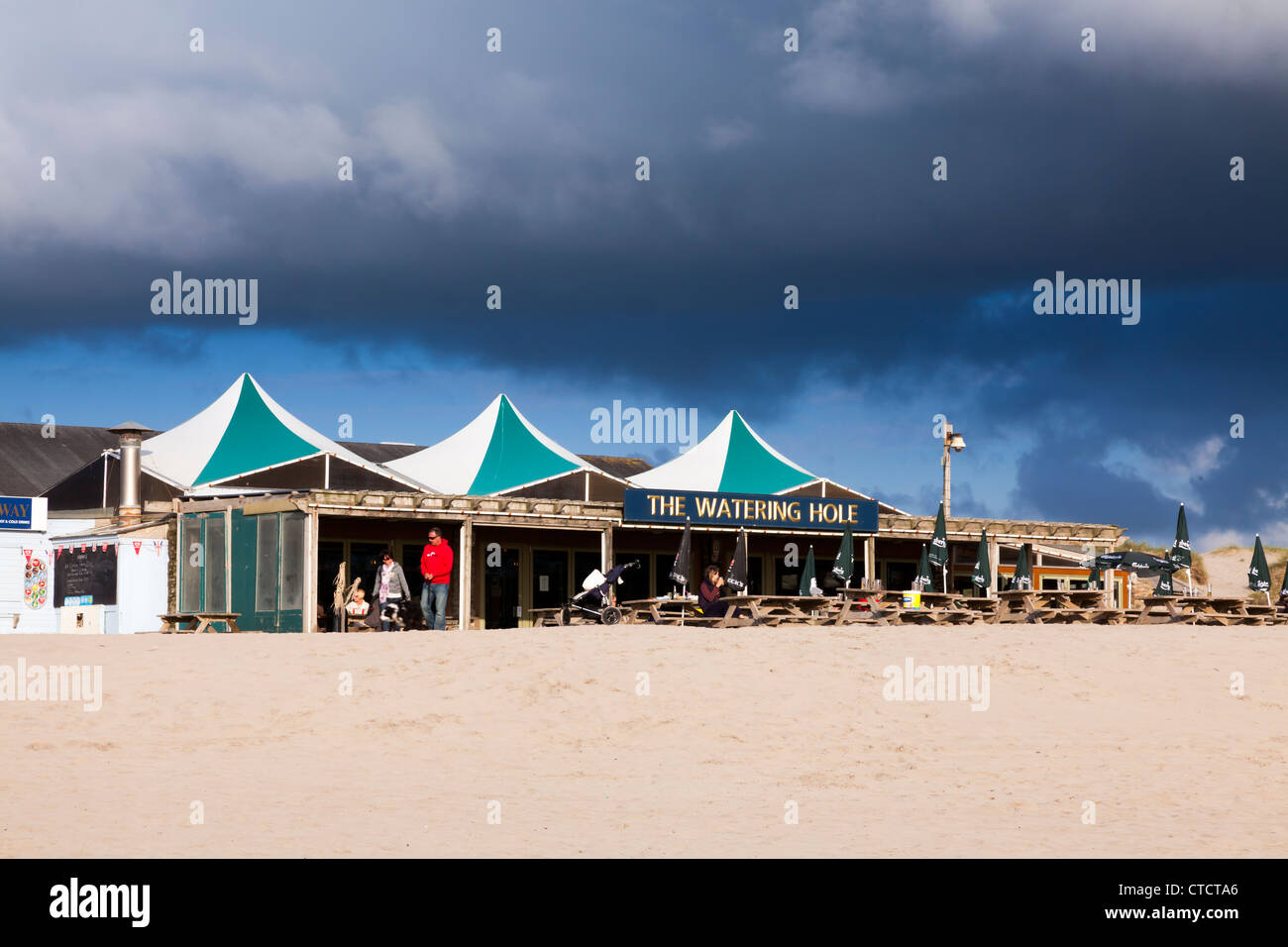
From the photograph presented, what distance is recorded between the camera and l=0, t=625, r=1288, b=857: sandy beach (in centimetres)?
884

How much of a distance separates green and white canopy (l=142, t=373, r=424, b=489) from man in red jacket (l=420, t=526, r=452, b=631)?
762 centimetres

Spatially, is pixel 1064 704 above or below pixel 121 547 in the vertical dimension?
below

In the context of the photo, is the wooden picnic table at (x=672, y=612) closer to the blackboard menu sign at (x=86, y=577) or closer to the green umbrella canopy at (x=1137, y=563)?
the blackboard menu sign at (x=86, y=577)

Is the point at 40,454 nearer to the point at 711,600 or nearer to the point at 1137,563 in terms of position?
the point at 711,600

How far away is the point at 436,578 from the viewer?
18.5 meters

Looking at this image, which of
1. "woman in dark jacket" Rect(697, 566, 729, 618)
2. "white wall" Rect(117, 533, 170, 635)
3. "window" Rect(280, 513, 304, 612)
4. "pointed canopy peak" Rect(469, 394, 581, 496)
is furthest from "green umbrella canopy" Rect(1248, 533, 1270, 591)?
"white wall" Rect(117, 533, 170, 635)

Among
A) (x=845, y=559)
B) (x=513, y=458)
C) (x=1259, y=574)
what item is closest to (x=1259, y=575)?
(x=1259, y=574)

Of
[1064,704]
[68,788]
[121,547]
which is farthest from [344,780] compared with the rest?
[121,547]

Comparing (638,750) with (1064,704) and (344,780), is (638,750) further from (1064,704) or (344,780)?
(1064,704)

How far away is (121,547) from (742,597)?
32.7 ft

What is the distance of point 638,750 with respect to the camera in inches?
465

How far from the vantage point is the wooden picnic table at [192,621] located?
2039 centimetres

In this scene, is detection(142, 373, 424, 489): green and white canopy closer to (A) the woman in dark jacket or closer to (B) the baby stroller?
(B) the baby stroller
